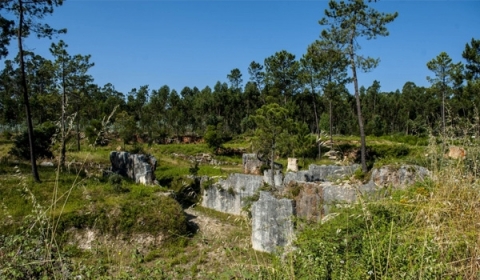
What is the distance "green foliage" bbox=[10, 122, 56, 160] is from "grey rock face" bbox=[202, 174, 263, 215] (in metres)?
11.8

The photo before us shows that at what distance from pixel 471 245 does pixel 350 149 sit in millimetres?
28831

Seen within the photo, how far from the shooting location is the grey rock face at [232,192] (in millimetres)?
18219

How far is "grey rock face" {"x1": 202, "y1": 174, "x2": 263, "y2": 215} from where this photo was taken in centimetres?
1822

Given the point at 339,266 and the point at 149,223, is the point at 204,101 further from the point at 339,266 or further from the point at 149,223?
the point at 339,266

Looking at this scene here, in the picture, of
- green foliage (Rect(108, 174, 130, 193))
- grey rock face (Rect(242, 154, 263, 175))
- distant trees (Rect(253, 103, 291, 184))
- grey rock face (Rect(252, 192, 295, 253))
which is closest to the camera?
grey rock face (Rect(252, 192, 295, 253))

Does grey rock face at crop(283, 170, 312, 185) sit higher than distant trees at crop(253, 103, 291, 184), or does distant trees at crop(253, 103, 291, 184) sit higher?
distant trees at crop(253, 103, 291, 184)

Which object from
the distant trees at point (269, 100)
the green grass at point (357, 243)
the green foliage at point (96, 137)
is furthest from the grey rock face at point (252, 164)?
the green foliage at point (96, 137)

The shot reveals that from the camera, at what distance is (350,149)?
30703 mm

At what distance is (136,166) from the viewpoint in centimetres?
2202

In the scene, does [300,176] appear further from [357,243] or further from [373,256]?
[373,256]

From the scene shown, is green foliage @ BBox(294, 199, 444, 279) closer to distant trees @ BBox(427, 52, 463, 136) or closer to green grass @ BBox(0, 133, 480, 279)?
green grass @ BBox(0, 133, 480, 279)

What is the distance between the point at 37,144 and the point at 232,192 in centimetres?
1548

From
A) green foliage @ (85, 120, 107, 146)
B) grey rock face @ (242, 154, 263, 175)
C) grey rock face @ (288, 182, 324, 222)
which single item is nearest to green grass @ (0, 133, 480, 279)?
green foliage @ (85, 120, 107, 146)

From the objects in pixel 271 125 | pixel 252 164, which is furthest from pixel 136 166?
pixel 271 125
